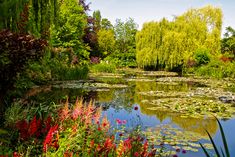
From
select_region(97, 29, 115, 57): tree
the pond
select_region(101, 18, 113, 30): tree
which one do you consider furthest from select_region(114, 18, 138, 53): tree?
Answer: the pond

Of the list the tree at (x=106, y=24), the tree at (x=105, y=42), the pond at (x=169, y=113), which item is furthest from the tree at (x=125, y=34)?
the pond at (x=169, y=113)

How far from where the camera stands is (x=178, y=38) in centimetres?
2703

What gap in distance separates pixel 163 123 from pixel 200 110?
2.07 meters

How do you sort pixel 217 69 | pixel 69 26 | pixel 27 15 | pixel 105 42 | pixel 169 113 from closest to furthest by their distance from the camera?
pixel 27 15 < pixel 169 113 < pixel 217 69 < pixel 69 26 < pixel 105 42

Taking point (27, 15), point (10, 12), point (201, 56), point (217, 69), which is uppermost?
point (27, 15)

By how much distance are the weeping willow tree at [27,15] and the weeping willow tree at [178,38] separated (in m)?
20.0

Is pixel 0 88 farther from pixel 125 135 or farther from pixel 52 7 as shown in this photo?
pixel 125 135

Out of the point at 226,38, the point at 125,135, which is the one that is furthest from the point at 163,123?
the point at 226,38

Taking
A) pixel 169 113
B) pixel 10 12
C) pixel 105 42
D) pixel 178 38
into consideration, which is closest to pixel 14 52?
pixel 10 12

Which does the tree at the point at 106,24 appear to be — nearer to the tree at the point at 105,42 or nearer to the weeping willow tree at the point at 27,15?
the tree at the point at 105,42

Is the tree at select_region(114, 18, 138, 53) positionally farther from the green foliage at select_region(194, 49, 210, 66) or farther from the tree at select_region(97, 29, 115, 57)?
the green foliage at select_region(194, 49, 210, 66)

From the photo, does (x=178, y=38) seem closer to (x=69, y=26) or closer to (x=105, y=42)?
(x=69, y=26)

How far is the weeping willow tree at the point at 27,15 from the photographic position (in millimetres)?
5717

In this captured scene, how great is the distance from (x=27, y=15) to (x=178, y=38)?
2086cm
